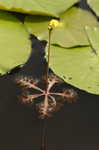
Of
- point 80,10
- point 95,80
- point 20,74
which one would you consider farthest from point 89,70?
point 80,10

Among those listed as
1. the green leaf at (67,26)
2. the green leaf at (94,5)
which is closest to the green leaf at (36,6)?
the green leaf at (67,26)

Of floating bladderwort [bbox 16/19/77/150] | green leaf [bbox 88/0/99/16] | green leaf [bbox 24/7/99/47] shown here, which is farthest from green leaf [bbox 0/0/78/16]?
floating bladderwort [bbox 16/19/77/150]

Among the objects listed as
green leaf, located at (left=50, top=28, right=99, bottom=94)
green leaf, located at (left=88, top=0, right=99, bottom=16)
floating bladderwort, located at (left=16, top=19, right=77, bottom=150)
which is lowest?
floating bladderwort, located at (left=16, top=19, right=77, bottom=150)

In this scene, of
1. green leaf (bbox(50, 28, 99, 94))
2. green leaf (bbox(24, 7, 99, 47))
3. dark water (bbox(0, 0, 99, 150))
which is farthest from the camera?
green leaf (bbox(24, 7, 99, 47))

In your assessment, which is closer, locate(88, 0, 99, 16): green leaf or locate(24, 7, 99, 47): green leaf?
locate(24, 7, 99, 47): green leaf

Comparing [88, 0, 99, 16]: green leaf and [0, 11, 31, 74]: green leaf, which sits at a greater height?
[88, 0, 99, 16]: green leaf

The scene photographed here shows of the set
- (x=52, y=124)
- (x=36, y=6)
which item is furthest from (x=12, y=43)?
(x=52, y=124)

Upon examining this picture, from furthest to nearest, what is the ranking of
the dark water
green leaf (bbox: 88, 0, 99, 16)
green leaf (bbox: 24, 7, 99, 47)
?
1. green leaf (bbox: 88, 0, 99, 16)
2. green leaf (bbox: 24, 7, 99, 47)
3. the dark water

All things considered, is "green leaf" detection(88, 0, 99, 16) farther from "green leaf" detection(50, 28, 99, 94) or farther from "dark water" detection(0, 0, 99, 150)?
"dark water" detection(0, 0, 99, 150)
